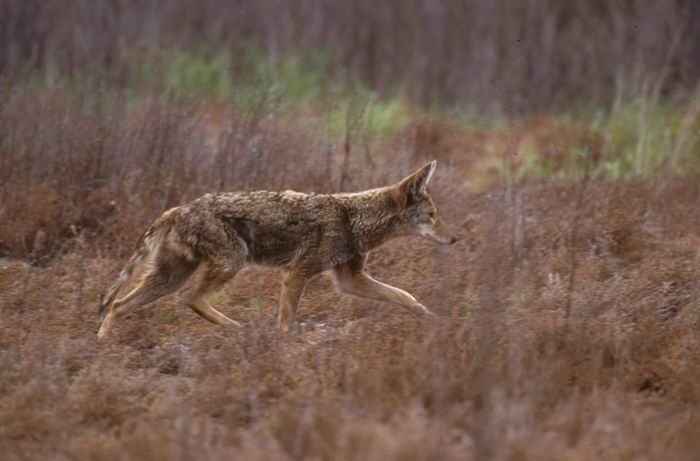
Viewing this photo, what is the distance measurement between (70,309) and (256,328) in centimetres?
194

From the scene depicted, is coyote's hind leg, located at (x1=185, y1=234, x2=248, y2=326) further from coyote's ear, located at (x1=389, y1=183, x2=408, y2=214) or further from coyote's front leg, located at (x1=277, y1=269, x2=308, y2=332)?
coyote's ear, located at (x1=389, y1=183, x2=408, y2=214)

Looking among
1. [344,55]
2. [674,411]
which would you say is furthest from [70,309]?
[344,55]

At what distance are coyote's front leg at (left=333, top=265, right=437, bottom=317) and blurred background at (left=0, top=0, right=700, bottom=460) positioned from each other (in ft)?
0.34

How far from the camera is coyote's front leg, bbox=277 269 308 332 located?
25.2 ft

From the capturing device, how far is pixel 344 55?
18.9 m

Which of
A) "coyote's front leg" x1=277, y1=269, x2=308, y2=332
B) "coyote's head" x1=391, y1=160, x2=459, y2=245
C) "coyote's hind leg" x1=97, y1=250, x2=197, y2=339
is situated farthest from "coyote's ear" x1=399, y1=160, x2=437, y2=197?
"coyote's hind leg" x1=97, y1=250, x2=197, y2=339

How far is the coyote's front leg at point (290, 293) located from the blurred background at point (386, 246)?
0.68ft

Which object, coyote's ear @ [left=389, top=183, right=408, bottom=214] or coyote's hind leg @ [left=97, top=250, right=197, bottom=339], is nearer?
coyote's hind leg @ [left=97, top=250, right=197, bottom=339]

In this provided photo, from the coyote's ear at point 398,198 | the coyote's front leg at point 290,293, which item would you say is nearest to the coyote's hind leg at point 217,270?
the coyote's front leg at point 290,293

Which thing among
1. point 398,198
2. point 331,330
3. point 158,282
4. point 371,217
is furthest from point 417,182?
point 158,282

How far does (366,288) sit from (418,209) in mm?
847

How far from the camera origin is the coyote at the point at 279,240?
7578mm

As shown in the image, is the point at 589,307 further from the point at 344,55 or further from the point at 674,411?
the point at 344,55

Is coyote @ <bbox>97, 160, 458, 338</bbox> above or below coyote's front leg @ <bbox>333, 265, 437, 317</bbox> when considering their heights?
above
